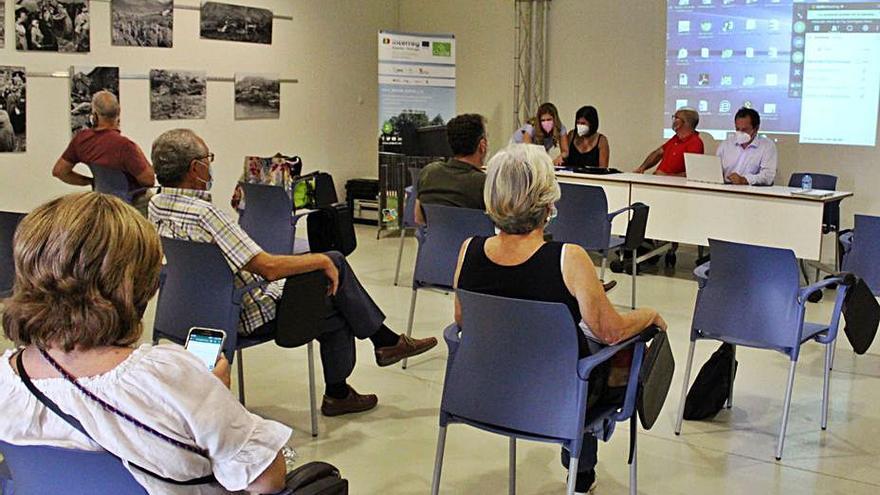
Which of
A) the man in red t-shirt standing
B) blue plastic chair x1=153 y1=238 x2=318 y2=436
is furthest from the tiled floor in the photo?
the man in red t-shirt standing

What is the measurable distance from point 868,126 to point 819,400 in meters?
4.27

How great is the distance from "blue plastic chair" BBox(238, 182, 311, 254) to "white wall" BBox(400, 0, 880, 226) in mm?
4588

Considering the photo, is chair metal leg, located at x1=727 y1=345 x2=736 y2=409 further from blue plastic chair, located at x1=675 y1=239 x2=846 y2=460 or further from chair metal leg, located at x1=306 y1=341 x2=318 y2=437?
chair metal leg, located at x1=306 y1=341 x2=318 y2=437

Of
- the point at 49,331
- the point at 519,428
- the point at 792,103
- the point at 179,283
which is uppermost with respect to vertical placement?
the point at 792,103

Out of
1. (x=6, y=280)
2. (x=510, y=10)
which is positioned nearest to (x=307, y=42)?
(x=510, y=10)

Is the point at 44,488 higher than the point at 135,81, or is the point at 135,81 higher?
the point at 135,81

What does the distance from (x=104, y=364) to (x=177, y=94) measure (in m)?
7.07

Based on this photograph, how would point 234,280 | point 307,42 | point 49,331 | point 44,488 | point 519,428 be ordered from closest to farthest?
point 49,331 < point 44,488 < point 519,428 < point 234,280 < point 307,42

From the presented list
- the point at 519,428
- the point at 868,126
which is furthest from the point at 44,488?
the point at 868,126

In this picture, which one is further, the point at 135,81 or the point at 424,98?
the point at 424,98

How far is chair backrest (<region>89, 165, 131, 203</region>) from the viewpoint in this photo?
5988 mm

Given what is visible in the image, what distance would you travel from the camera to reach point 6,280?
4.37 meters

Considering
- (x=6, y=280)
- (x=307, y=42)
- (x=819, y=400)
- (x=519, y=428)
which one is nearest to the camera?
(x=519, y=428)

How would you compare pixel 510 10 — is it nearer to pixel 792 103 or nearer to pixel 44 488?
pixel 792 103
